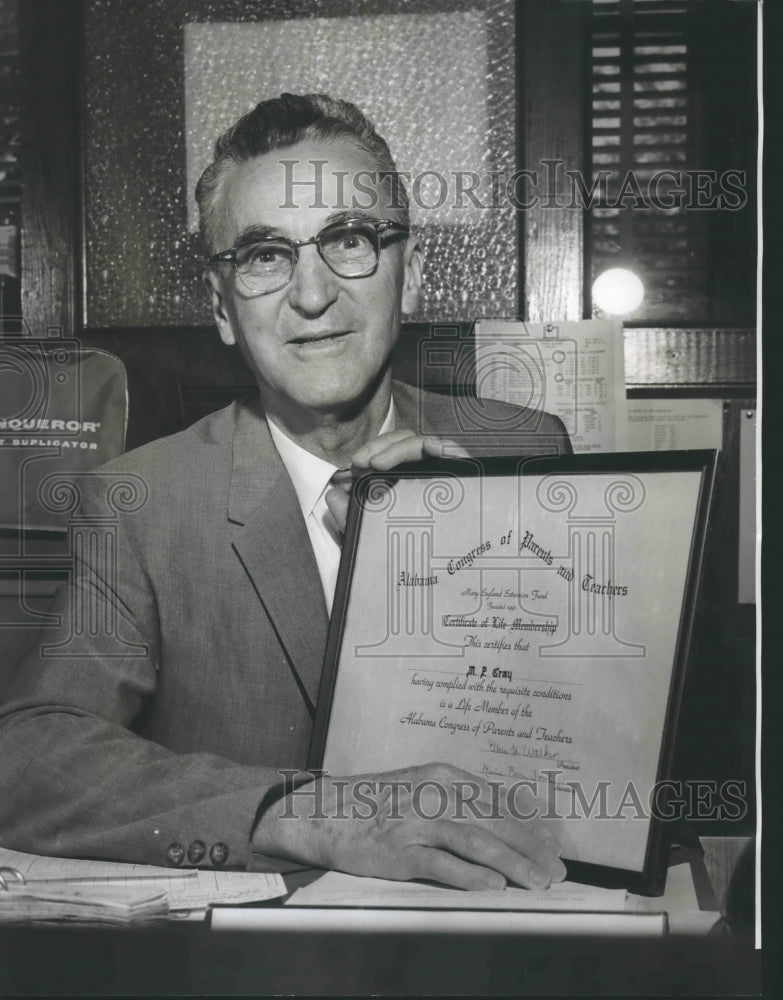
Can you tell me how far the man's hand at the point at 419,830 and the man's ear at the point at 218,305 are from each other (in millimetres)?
632

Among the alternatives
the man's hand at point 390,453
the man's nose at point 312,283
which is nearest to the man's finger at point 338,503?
the man's hand at point 390,453

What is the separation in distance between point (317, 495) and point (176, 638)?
10.7 inches

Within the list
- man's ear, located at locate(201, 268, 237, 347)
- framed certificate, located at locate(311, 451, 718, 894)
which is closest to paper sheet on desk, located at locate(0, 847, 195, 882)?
framed certificate, located at locate(311, 451, 718, 894)

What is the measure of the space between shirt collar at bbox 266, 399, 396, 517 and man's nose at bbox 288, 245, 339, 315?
0.18 metres

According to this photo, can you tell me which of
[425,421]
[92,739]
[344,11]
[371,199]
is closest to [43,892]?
[92,739]

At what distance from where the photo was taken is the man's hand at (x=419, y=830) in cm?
110

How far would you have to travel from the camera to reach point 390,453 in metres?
1.30

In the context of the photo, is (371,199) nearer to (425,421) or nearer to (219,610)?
(425,421)

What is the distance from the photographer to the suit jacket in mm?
1232

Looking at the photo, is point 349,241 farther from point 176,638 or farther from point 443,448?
point 176,638

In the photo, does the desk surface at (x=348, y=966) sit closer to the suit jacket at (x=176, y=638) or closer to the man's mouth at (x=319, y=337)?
the suit jacket at (x=176, y=638)

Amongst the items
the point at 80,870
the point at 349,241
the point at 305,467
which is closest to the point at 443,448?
the point at 305,467

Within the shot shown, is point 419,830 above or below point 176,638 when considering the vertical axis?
below

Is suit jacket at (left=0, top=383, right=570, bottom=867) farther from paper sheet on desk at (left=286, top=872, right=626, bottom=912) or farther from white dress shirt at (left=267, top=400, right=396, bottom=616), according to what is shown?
paper sheet on desk at (left=286, top=872, right=626, bottom=912)
